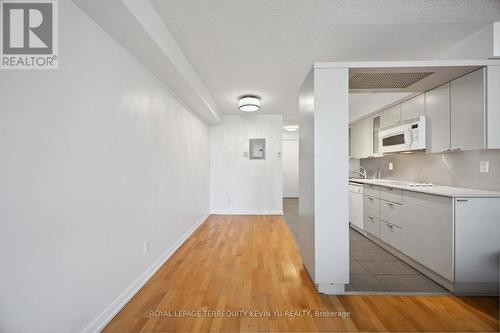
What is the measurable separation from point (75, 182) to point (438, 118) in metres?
3.68

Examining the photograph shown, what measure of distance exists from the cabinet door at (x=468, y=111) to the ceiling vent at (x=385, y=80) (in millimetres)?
378

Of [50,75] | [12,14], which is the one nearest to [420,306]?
[50,75]

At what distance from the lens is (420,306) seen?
5.75 ft

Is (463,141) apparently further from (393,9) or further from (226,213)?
(226,213)

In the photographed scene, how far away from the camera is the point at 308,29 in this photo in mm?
2016

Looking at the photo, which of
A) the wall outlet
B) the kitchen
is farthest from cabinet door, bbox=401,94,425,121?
the wall outlet

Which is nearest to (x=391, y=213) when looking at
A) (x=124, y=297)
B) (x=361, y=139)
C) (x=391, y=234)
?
(x=391, y=234)

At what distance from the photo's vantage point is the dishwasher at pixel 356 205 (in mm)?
3540

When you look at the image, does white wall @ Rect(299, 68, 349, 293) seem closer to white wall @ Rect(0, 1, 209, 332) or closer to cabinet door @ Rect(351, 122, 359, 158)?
white wall @ Rect(0, 1, 209, 332)

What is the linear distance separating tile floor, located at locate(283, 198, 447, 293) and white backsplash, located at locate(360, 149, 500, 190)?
3.99 ft

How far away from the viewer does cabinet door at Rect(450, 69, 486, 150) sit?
2.01 metres

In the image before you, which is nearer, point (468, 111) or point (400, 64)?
point (400, 64)

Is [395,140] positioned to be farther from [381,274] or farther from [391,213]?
[381,274]

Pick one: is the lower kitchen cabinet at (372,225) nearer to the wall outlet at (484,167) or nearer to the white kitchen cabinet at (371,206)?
the white kitchen cabinet at (371,206)
